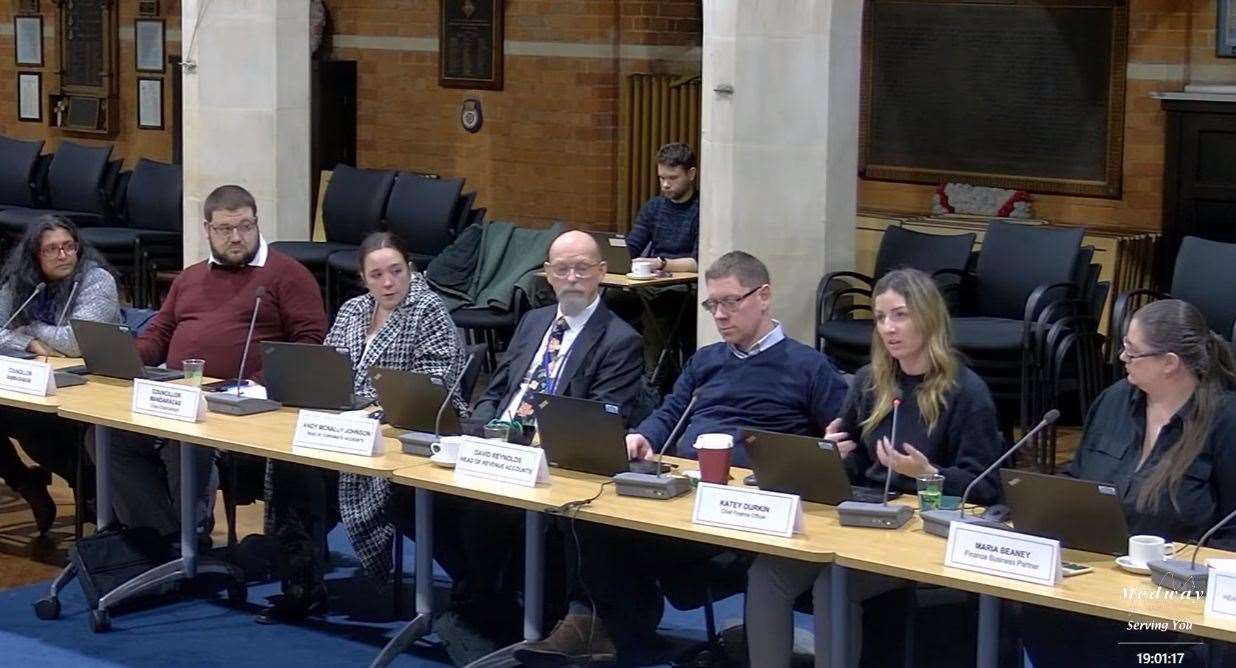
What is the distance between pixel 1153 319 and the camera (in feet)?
14.8

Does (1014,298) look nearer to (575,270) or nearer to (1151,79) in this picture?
(1151,79)

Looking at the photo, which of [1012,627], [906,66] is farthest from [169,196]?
[1012,627]

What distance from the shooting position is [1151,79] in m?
9.44

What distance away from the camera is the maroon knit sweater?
6.57m

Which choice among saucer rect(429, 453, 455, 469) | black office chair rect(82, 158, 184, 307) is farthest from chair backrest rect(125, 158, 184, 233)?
saucer rect(429, 453, 455, 469)

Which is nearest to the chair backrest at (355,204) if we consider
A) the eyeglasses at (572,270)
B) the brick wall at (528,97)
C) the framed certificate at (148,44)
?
the brick wall at (528,97)

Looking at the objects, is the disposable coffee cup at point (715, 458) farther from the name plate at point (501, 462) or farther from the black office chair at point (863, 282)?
the black office chair at point (863, 282)

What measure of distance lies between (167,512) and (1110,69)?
5.40 metres

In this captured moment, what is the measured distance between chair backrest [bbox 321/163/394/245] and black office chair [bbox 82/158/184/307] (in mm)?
907

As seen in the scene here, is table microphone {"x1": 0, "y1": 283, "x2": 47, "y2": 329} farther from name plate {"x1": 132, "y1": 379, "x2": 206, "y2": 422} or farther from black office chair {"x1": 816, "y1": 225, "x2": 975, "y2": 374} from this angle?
black office chair {"x1": 816, "y1": 225, "x2": 975, "y2": 374}

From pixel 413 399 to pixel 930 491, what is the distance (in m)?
1.59

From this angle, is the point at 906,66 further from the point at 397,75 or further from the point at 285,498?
the point at 285,498

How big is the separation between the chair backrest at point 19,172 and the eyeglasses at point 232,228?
5.60m

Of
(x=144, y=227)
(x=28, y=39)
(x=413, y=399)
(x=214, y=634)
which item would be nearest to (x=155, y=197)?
(x=144, y=227)
